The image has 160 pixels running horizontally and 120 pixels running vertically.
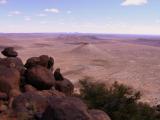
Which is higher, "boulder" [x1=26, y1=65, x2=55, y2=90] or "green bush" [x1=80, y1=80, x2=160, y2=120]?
"boulder" [x1=26, y1=65, x2=55, y2=90]

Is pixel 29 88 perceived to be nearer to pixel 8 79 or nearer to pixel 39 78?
pixel 39 78

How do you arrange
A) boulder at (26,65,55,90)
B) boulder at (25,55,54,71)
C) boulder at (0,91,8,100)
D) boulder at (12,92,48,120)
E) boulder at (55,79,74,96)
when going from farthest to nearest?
1. boulder at (25,55,54,71)
2. boulder at (55,79,74,96)
3. boulder at (26,65,55,90)
4. boulder at (0,91,8,100)
5. boulder at (12,92,48,120)

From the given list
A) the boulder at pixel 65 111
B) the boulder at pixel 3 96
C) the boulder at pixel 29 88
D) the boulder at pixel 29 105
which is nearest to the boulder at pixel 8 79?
the boulder at pixel 3 96

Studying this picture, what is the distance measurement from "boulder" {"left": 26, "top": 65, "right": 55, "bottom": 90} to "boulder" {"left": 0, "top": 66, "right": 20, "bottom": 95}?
2.14 ft

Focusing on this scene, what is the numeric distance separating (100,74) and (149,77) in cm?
697

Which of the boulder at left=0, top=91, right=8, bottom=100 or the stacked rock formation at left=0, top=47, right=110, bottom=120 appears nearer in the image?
the stacked rock formation at left=0, top=47, right=110, bottom=120

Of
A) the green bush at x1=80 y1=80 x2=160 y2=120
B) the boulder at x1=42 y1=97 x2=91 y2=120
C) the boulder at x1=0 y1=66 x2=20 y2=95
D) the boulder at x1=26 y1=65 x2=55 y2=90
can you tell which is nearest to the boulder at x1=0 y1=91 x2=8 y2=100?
the boulder at x1=0 y1=66 x2=20 y2=95

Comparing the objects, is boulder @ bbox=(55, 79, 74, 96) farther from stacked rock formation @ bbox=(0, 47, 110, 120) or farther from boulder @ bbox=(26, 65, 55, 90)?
boulder @ bbox=(26, 65, 55, 90)

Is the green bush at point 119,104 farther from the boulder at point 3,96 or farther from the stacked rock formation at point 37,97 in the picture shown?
the boulder at point 3,96

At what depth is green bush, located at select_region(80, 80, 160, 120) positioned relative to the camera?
1633 centimetres

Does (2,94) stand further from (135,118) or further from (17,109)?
(135,118)

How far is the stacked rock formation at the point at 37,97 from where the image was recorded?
11127mm

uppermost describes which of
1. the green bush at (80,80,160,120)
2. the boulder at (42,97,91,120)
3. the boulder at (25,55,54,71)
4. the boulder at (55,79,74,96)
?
the boulder at (25,55,54,71)

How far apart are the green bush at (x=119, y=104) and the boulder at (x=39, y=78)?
2.28m
